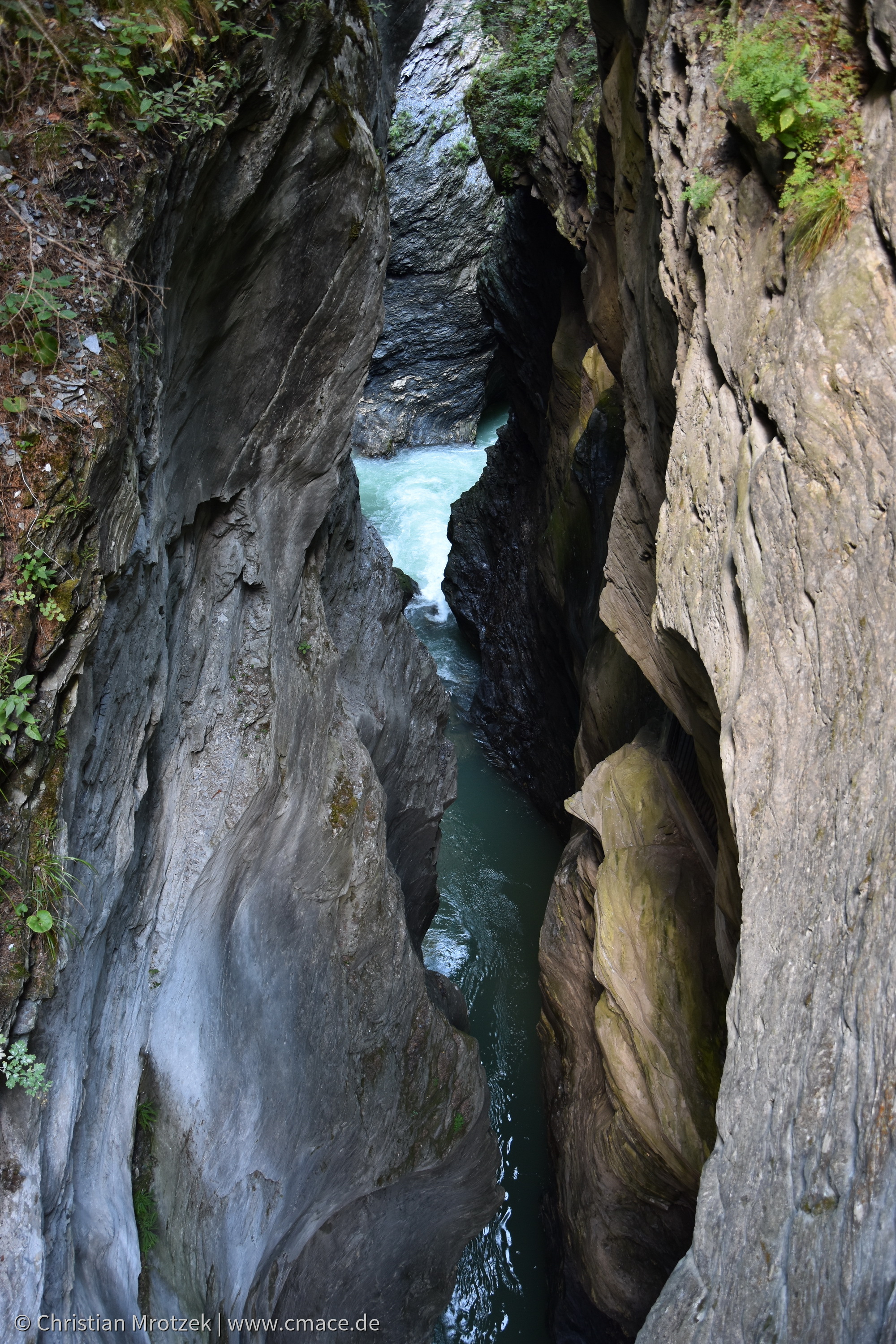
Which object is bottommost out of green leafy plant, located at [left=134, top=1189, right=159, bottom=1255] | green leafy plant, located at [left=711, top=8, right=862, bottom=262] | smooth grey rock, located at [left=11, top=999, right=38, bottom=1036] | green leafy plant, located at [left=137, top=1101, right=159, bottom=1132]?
green leafy plant, located at [left=134, top=1189, right=159, bottom=1255]

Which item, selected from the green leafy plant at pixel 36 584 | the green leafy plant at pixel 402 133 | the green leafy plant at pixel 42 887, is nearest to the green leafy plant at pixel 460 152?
the green leafy plant at pixel 402 133

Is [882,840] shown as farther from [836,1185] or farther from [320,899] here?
[320,899]

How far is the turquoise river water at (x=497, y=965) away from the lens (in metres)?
8.06

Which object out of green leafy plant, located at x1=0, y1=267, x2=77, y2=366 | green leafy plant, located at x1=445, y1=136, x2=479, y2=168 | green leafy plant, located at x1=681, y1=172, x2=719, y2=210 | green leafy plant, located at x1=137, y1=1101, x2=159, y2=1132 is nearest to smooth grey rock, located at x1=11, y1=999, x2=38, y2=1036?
green leafy plant, located at x1=137, y1=1101, x2=159, y2=1132

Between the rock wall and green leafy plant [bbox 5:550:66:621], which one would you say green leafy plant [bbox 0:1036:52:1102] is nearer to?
green leafy plant [bbox 5:550:66:621]

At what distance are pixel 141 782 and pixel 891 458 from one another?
3871 millimetres

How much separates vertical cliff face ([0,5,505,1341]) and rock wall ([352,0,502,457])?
1345cm

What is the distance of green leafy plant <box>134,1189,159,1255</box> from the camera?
441 centimetres

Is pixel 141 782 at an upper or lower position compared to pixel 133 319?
lower

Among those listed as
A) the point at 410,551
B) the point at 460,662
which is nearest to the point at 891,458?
the point at 460,662

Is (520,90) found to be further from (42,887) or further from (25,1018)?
(25,1018)

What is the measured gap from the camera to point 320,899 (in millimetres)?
6414

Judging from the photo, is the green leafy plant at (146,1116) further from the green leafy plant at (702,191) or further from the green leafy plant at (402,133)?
the green leafy plant at (402,133)

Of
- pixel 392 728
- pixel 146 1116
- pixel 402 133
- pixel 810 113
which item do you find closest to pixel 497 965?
pixel 392 728
